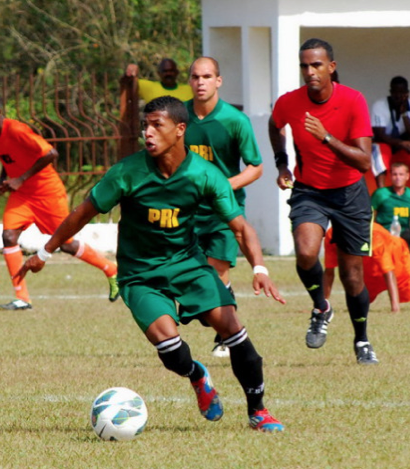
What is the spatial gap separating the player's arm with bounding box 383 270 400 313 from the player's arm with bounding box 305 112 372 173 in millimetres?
3175

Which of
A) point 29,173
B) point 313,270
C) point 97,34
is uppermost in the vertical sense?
point 97,34

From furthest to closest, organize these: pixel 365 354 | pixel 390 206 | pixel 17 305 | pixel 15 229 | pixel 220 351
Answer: pixel 390 206 < pixel 15 229 < pixel 17 305 < pixel 220 351 < pixel 365 354

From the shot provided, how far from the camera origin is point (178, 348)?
6320mm

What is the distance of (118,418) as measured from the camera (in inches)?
243

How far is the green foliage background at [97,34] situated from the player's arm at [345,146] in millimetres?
17799

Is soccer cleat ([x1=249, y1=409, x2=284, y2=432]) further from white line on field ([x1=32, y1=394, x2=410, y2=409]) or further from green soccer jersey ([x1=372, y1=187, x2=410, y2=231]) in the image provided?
green soccer jersey ([x1=372, y1=187, x2=410, y2=231])

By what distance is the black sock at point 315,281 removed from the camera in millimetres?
8617

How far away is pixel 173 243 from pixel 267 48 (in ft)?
38.0

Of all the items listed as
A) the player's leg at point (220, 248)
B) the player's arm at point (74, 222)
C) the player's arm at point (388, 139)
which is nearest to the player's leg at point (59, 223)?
the player's leg at point (220, 248)

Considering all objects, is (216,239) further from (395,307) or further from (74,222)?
(395,307)

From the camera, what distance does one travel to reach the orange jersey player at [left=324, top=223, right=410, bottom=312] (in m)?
11.3

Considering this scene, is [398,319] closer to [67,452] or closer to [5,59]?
[67,452]

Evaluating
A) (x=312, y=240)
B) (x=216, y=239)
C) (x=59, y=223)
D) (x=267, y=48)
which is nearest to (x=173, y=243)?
(x=312, y=240)

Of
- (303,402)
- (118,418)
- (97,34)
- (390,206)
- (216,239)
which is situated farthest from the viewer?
(97,34)
